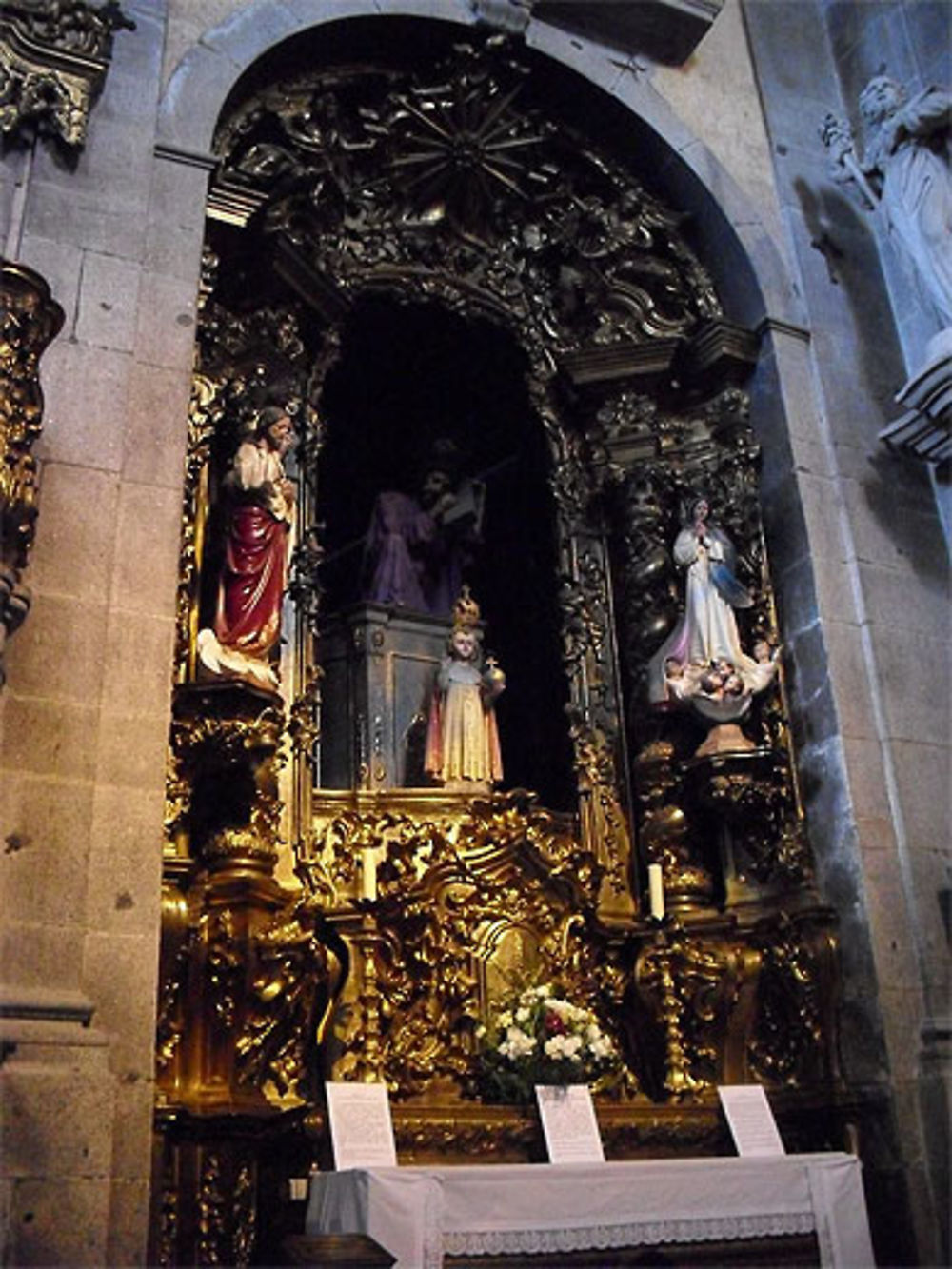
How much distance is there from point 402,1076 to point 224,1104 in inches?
39.6

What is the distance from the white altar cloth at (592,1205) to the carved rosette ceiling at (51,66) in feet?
15.0

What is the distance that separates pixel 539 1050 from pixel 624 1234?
3.20 feet

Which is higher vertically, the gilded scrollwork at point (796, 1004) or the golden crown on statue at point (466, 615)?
the golden crown on statue at point (466, 615)

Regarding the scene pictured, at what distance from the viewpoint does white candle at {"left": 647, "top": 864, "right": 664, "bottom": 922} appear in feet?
21.3

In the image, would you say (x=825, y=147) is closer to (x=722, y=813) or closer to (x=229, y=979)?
(x=722, y=813)

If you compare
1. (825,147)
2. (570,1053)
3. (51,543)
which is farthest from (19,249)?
(825,147)

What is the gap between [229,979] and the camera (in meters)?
5.50

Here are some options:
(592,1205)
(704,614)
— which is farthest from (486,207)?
(592,1205)

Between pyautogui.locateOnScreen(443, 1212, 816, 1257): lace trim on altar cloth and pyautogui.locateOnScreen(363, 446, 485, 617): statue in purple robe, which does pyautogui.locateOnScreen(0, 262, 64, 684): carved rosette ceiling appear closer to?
pyautogui.locateOnScreen(443, 1212, 816, 1257): lace trim on altar cloth

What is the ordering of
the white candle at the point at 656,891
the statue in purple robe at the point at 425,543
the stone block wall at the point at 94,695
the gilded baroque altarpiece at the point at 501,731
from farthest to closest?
the statue in purple robe at the point at 425,543, the white candle at the point at 656,891, the gilded baroque altarpiece at the point at 501,731, the stone block wall at the point at 94,695

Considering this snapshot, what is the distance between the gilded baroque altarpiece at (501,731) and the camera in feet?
18.5

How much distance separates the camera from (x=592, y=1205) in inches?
Answer: 192

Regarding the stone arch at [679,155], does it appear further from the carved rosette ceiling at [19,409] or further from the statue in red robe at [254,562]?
the carved rosette ceiling at [19,409]

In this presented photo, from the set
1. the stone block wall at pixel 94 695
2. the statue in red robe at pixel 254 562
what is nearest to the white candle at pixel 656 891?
the statue in red robe at pixel 254 562
